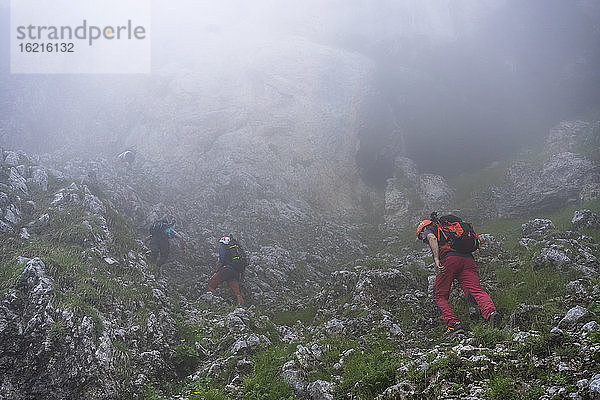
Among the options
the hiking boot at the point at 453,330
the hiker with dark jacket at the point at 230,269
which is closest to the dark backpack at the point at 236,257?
the hiker with dark jacket at the point at 230,269

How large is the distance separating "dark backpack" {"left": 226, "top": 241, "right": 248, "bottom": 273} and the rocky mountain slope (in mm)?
1320

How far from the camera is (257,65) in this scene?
36.5m

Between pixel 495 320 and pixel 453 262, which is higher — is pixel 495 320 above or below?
below

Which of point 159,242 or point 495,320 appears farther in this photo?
point 159,242

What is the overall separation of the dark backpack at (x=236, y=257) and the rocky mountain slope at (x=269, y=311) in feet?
4.33

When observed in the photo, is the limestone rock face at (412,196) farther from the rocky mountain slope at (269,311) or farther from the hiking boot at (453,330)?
the hiking boot at (453,330)

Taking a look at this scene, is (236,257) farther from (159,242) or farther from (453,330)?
(453,330)

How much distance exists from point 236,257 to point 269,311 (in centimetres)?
287

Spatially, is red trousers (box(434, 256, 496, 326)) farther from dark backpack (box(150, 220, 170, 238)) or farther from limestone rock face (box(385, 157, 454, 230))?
limestone rock face (box(385, 157, 454, 230))

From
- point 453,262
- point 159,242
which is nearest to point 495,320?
point 453,262

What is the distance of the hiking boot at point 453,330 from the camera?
8807 millimetres

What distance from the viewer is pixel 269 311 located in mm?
15156

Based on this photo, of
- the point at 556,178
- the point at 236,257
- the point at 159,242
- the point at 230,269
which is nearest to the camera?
the point at 230,269

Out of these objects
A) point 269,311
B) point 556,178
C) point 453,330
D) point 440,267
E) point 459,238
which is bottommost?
point 269,311
